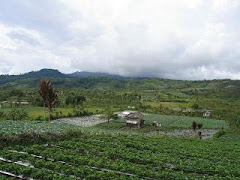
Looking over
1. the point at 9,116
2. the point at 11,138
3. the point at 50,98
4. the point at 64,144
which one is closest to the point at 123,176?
the point at 64,144

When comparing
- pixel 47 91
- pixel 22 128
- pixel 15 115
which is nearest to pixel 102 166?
pixel 47 91

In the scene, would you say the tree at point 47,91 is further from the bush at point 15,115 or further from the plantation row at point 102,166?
the bush at point 15,115

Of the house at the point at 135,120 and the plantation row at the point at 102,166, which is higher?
the plantation row at the point at 102,166

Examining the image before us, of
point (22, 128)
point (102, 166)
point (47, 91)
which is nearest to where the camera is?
point (102, 166)

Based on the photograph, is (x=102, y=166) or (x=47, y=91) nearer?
(x=102, y=166)

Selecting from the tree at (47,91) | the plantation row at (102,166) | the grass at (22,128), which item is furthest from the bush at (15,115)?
the plantation row at (102,166)

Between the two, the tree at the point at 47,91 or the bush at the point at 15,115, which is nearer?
the tree at the point at 47,91

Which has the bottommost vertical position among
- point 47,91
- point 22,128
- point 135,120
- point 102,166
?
point 135,120

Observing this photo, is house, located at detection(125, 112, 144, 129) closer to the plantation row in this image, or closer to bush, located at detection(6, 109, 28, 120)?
bush, located at detection(6, 109, 28, 120)

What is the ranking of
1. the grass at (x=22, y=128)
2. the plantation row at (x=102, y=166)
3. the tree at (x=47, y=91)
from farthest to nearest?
the tree at (x=47, y=91) < the grass at (x=22, y=128) < the plantation row at (x=102, y=166)

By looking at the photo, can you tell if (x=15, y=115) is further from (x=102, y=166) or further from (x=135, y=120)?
(x=102, y=166)

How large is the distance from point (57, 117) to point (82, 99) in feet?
→ 96.2

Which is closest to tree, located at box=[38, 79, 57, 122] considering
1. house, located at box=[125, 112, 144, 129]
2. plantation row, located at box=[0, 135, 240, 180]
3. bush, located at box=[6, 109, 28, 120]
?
plantation row, located at box=[0, 135, 240, 180]

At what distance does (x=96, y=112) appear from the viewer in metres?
74.1
